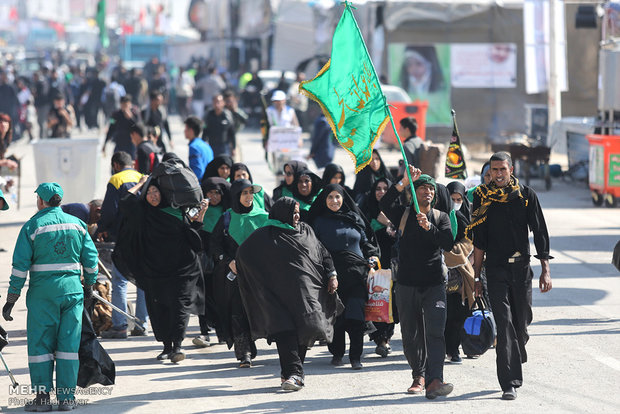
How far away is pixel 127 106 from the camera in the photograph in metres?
17.3

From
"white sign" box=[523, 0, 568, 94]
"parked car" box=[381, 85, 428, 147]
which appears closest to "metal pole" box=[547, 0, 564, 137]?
"white sign" box=[523, 0, 568, 94]

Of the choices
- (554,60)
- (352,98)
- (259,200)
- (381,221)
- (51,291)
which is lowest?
(51,291)

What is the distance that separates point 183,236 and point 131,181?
1402 millimetres

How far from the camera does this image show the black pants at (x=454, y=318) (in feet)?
29.6

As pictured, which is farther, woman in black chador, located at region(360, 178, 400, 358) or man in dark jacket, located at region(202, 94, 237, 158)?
man in dark jacket, located at region(202, 94, 237, 158)

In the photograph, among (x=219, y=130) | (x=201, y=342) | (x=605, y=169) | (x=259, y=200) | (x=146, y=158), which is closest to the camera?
(x=259, y=200)

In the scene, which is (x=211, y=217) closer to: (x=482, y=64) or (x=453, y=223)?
(x=453, y=223)

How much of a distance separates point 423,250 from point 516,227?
640 millimetres

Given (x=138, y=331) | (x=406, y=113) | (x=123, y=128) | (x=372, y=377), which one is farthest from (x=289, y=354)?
(x=406, y=113)

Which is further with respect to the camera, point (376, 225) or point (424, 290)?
point (376, 225)

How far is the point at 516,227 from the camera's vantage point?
7906 mm

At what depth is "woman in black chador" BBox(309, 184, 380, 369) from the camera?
891 centimetres

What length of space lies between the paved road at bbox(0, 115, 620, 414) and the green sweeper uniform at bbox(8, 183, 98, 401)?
33 cm

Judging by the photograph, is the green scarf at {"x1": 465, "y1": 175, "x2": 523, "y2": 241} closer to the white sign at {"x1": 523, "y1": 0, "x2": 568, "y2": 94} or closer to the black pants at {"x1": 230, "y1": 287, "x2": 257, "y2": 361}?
the black pants at {"x1": 230, "y1": 287, "x2": 257, "y2": 361}
